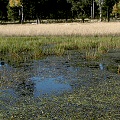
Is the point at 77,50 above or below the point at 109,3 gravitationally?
below

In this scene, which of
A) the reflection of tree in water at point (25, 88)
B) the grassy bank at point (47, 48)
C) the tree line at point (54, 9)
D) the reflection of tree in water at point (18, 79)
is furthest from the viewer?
the tree line at point (54, 9)

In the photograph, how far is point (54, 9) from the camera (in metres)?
72.1

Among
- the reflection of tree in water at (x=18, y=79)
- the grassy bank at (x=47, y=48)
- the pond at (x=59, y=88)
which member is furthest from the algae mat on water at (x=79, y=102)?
the grassy bank at (x=47, y=48)

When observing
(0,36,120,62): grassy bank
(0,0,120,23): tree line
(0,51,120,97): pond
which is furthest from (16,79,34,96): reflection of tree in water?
(0,0,120,23): tree line

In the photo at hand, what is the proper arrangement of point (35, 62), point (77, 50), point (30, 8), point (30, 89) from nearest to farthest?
point (30, 89)
point (35, 62)
point (77, 50)
point (30, 8)

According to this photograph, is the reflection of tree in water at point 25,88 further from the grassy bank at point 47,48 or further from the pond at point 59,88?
the grassy bank at point 47,48

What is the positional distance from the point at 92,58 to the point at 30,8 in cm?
4741

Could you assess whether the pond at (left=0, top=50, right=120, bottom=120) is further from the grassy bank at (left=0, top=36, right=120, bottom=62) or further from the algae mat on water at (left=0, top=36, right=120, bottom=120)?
the grassy bank at (left=0, top=36, right=120, bottom=62)

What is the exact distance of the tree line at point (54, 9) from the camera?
199 ft

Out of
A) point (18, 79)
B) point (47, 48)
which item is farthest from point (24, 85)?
point (47, 48)

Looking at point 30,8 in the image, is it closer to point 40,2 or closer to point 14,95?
point 40,2

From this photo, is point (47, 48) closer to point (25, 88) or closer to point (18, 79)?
point (18, 79)

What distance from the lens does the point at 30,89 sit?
9875mm

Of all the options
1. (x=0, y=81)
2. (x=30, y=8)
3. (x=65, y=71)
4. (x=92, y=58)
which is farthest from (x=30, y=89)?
(x=30, y=8)
